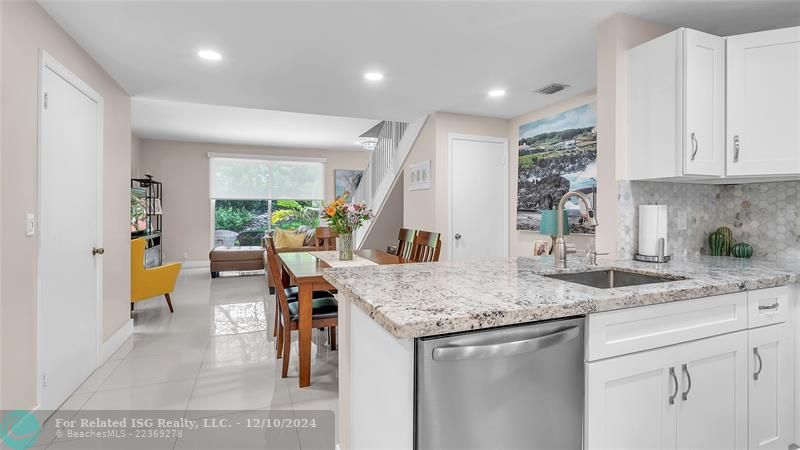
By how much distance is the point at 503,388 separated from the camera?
1.07 metres

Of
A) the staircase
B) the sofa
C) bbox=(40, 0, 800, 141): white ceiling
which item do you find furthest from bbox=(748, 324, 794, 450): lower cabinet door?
the sofa

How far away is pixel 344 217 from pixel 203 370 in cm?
155

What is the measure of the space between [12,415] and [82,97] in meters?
2.03

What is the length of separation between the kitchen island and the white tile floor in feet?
3.11

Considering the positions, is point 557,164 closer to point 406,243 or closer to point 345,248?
point 406,243

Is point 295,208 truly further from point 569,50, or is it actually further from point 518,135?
point 569,50

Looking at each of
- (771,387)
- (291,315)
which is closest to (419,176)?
(291,315)

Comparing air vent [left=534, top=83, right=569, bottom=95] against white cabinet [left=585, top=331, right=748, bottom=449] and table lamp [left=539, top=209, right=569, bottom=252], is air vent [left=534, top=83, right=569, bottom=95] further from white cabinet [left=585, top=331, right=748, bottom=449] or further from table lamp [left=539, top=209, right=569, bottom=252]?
white cabinet [left=585, top=331, right=748, bottom=449]

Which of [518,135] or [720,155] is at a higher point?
[518,135]

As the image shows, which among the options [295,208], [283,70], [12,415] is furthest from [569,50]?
[295,208]

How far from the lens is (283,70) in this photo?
3141 mm

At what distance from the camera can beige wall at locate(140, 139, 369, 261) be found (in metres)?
7.53

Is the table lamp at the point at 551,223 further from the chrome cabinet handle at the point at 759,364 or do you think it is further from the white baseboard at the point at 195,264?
the white baseboard at the point at 195,264

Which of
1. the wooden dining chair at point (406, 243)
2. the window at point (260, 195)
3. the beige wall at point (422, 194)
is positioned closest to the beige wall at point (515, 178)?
the beige wall at point (422, 194)
